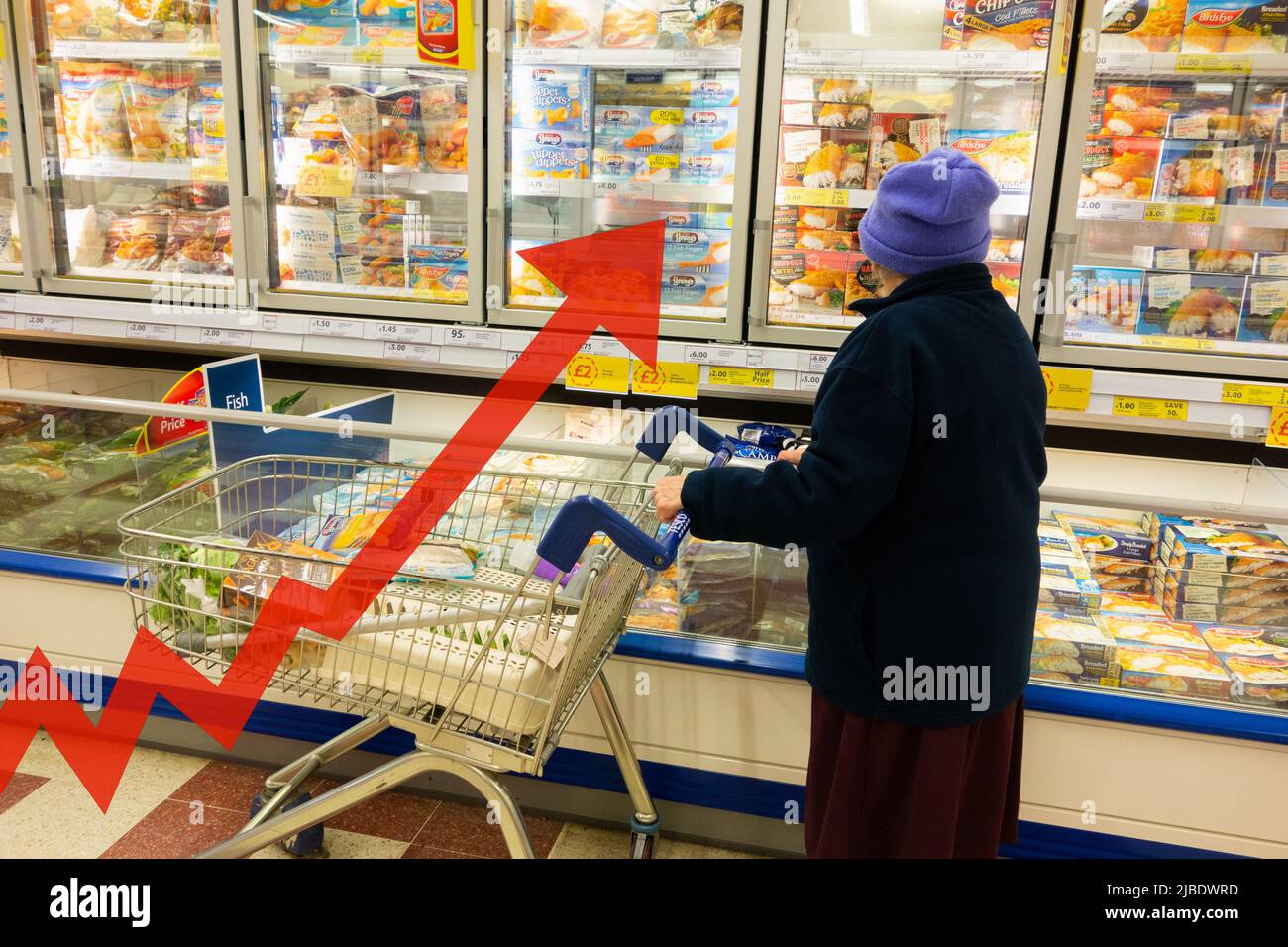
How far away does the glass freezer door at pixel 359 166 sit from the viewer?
10.1 ft

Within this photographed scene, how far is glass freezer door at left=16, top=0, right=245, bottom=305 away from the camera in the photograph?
324 cm

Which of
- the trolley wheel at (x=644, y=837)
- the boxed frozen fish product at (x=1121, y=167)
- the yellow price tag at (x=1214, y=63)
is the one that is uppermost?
the yellow price tag at (x=1214, y=63)

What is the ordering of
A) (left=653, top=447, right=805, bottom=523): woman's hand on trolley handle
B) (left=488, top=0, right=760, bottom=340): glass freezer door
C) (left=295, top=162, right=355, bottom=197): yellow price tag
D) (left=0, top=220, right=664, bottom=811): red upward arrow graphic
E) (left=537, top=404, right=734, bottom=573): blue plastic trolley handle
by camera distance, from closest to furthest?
(left=537, top=404, right=734, bottom=573): blue plastic trolley handle → (left=653, top=447, right=805, bottom=523): woman's hand on trolley handle → (left=0, top=220, right=664, bottom=811): red upward arrow graphic → (left=488, top=0, right=760, bottom=340): glass freezer door → (left=295, top=162, right=355, bottom=197): yellow price tag

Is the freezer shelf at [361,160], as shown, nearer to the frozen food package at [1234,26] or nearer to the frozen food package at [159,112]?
the frozen food package at [159,112]

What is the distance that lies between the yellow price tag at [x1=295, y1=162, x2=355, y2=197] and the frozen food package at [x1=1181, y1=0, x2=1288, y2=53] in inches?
96.8

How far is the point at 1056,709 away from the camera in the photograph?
2.11 meters

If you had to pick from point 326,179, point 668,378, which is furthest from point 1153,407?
point 326,179

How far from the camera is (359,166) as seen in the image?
3246mm

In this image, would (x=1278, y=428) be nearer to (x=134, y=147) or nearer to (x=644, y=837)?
(x=644, y=837)

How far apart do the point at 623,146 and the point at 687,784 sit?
191 centimetres

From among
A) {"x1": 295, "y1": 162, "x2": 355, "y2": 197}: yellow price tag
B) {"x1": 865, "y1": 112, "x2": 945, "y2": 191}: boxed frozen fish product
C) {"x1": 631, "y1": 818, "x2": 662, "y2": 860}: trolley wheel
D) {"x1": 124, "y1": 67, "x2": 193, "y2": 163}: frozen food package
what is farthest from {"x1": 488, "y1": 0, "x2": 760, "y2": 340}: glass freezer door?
{"x1": 631, "y1": 818, "x2": 662, "y2": 860}: trolley wheel

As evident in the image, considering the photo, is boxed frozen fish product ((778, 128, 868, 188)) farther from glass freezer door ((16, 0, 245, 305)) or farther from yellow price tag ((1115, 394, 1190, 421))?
glass freezer door ((16, 0, 245, 305))

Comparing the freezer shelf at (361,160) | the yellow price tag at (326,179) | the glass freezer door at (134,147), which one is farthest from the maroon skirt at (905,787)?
the glass freezer door at (134,147)

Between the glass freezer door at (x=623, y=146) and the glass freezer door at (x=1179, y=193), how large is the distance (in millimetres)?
959
